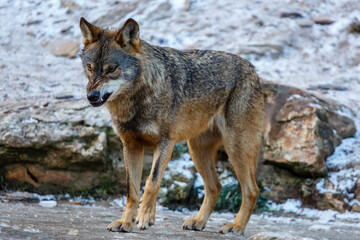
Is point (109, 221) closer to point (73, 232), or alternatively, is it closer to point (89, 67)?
point (73, 232)

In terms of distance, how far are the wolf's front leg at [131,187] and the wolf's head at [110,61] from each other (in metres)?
0.69

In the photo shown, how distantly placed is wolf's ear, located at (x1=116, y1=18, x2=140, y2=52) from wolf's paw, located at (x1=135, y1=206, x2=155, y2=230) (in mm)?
1642

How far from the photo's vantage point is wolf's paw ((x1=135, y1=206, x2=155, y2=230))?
14.2 ft

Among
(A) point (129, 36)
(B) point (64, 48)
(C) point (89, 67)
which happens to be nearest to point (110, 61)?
(C) point (89, 67)

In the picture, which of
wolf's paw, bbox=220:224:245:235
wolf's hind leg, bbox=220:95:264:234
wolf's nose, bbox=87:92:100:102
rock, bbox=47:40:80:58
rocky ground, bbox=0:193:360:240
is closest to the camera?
rocky ground, bbox=0:193:360:240

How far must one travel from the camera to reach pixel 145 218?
436cm

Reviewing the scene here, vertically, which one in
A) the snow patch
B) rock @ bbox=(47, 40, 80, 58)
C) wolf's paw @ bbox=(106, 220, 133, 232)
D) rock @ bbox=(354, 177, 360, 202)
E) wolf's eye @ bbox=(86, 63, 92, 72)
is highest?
wolf's eye @ bbox=(86, 63, 92, 72)

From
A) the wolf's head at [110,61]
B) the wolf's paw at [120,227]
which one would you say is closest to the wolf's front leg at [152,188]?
the wolf's paw at [120,227]

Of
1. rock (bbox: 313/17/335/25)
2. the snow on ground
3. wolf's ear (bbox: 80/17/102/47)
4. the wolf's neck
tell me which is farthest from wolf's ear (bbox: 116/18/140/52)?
rock (bbox: 313/17/335/25)

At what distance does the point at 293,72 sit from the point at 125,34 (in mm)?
5573

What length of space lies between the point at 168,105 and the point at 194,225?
57.9 inches

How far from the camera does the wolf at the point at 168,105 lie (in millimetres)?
4465

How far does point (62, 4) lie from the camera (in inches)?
480

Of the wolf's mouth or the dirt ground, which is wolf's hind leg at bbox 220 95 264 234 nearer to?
the dirt ground
